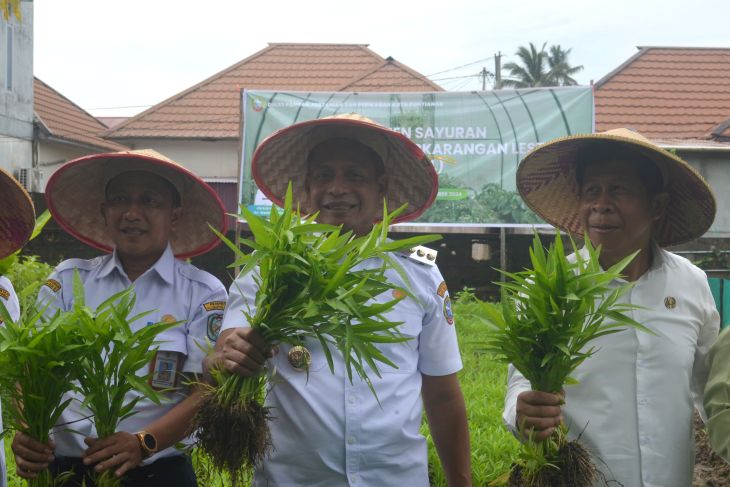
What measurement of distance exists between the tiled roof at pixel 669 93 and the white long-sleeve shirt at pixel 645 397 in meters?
14.2

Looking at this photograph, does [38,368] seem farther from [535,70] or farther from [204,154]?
[535,70]

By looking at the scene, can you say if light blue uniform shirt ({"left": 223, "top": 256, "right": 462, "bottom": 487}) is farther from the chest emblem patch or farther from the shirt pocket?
the shirt pocket

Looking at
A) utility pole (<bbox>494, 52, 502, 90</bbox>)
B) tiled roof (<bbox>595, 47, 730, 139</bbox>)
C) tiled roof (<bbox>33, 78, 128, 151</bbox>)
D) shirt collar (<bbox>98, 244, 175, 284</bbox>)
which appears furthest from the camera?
utility pole (<bbox>494, 52, 502, 90</bbox>)

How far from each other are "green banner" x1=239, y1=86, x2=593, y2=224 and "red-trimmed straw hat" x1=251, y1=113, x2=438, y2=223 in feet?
20.9

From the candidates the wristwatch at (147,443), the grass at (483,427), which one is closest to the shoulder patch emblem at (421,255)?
the grass at (483,427)

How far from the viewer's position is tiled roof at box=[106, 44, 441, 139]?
56.2ft

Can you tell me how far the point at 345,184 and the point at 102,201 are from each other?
1.19 metres

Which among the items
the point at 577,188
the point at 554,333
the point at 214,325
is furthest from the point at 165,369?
the point at 577,188

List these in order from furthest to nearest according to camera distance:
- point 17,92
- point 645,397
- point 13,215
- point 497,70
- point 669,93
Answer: point 497,70, point 669,93, point 17,92, point 13,215, point 645,397

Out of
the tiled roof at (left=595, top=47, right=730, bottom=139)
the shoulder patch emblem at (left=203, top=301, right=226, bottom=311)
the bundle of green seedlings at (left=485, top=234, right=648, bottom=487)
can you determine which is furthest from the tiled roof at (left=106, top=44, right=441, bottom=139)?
the bundle of green seedlings at (left=485, top=234, right=648, bottom=487)

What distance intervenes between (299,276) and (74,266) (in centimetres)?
113

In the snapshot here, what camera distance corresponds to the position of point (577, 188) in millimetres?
2938

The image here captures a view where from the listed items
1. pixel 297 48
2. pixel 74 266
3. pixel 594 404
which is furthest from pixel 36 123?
pixel 594 404

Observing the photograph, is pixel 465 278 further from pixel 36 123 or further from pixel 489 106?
pixel 36 123
